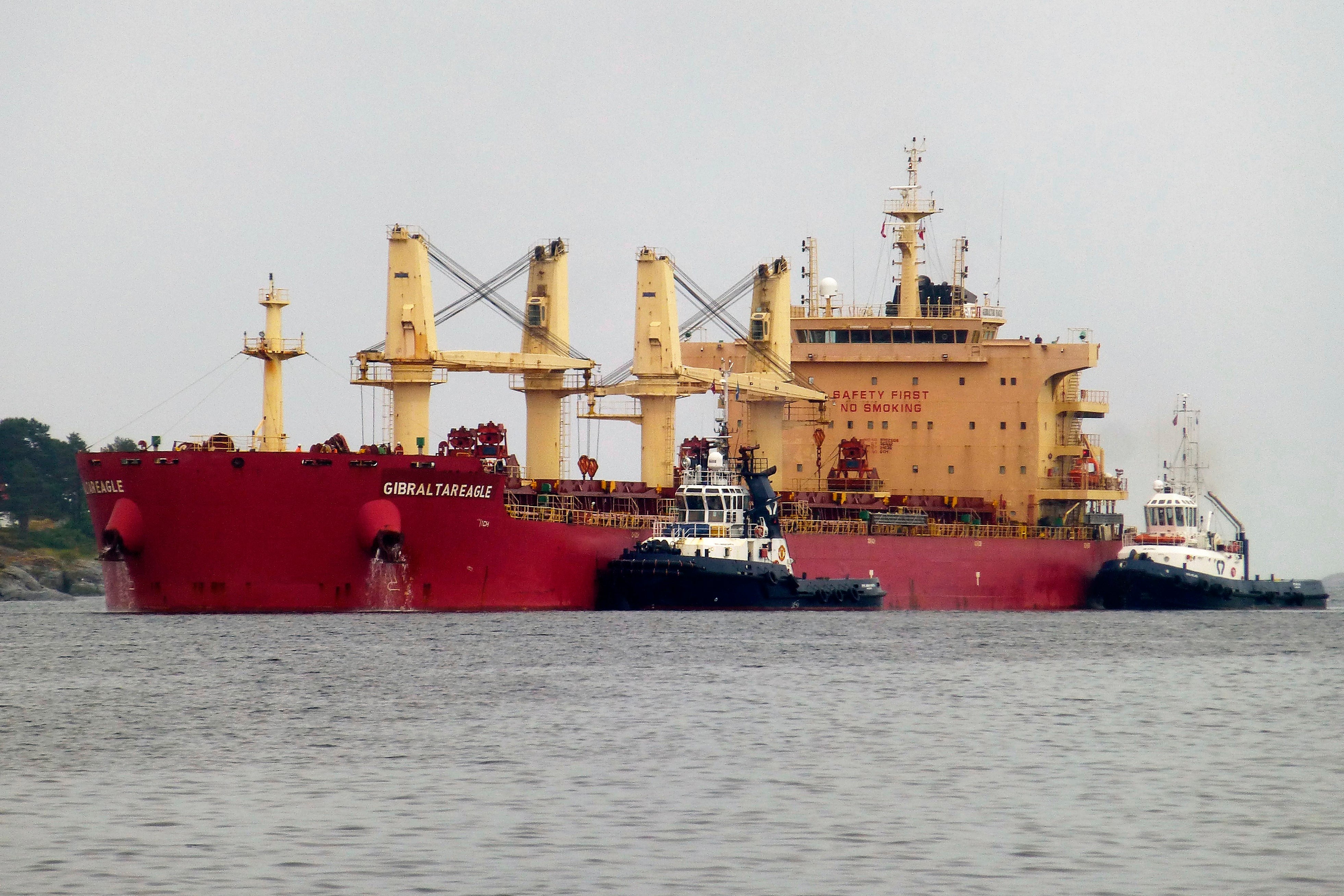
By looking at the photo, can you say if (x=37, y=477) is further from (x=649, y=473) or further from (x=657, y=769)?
(x=657, y=769)

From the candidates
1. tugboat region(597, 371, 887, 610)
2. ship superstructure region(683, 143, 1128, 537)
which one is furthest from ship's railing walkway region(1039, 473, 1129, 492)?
tugboat region(597, 371, 887, 610)

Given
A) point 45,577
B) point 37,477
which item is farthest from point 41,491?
point 45,577

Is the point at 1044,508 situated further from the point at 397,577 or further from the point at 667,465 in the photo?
the point at 397,577

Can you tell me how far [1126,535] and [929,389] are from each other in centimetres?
1097

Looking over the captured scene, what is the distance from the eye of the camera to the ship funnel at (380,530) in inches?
1606

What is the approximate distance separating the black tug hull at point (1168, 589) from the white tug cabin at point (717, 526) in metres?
13.9

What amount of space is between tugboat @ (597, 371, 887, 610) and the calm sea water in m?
9.10

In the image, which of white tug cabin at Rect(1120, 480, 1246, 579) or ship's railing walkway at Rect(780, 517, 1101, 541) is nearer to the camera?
ship's railing walkway at Rect(780, 517, 1101, 541)

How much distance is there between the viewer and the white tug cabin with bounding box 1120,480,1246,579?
57.4m

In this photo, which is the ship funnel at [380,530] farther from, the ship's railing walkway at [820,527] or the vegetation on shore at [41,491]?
the vegetation on shore at [41,491]

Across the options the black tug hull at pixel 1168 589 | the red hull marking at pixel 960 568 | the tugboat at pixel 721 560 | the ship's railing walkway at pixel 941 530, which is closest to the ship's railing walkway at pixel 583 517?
the tugboat at pixel 721 560

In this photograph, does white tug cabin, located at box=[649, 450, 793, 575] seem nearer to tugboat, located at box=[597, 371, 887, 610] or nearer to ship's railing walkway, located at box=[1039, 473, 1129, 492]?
tugboat, located at box=[597, 371, 887, 610]

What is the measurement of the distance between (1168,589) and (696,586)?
17787 mm

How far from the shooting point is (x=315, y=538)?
1601 inches
